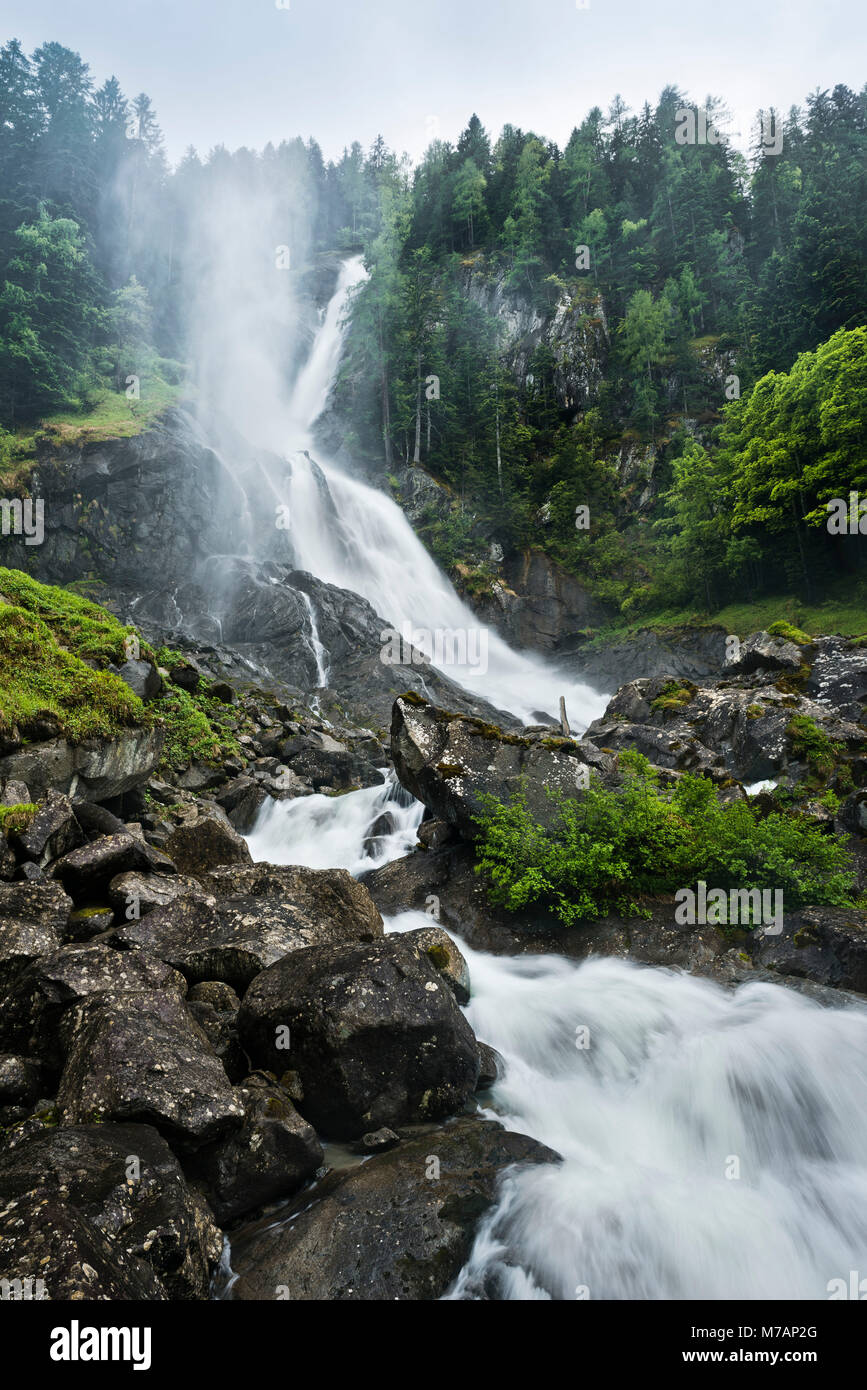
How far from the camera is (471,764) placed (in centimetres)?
1172

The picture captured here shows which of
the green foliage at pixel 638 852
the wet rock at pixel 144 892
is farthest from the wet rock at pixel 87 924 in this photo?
the green foliage at pixel 638 852

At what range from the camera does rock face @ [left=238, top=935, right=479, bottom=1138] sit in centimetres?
591

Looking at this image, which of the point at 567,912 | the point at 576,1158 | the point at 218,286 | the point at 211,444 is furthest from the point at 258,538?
the point at 218,286

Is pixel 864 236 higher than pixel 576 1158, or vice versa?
pixel 864 236

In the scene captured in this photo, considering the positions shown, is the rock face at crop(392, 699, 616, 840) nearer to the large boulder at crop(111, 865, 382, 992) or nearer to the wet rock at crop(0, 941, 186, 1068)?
the large boulder at crop(111, 865, 382, 992)

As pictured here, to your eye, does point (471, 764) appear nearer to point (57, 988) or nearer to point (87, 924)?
point (87, 924)

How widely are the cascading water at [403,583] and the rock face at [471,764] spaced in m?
17.4

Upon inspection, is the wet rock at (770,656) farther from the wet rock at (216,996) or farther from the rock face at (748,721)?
the wet rock at (216,996)

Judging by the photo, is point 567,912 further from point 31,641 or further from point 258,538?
point 258,538

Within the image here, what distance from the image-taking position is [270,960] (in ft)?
23.2

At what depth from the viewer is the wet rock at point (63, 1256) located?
315 cm

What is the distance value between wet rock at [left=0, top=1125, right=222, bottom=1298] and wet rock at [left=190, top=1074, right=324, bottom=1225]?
0.48 meters

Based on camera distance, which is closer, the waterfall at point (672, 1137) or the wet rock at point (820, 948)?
the waterfall at point (672, 1137)
